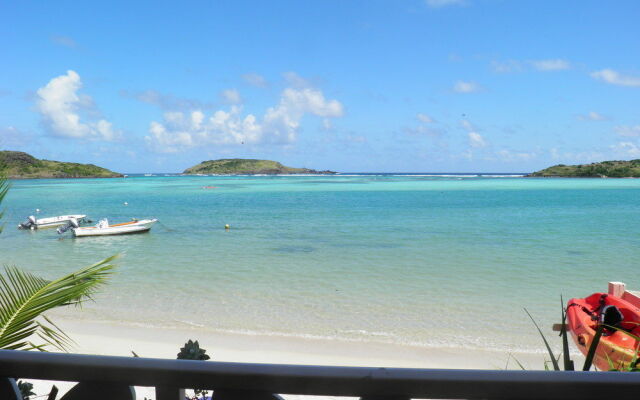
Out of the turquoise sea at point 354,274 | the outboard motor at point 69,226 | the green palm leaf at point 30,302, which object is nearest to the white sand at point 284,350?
the turquoise sea at point 354,274

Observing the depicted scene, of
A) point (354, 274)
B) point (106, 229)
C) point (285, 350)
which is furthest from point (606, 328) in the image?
point (106, 229)

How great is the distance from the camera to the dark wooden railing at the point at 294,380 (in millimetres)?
805

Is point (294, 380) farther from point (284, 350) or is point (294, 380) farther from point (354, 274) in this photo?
point (354, 274)

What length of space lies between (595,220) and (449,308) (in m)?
30.2

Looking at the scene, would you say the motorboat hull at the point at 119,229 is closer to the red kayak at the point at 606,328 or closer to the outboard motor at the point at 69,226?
the outboard motor at the point at 69,226

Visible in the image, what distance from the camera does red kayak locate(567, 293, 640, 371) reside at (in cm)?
650

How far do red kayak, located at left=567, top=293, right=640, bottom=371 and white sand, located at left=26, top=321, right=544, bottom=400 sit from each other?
4.77ft

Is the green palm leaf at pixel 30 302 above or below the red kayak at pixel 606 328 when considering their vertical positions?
above

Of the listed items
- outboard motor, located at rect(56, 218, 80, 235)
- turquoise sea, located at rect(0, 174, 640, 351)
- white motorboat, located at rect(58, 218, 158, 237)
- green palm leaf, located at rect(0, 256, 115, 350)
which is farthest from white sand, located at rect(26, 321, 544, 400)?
outboard motor, located at rect(56, 218, 80, 235)

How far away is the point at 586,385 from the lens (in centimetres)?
80

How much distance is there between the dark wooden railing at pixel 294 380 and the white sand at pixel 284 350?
26.1 feet

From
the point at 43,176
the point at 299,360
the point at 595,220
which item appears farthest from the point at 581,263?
the point at 43,176

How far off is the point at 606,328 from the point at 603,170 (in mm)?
187848

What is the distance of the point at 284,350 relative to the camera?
9.61 m
